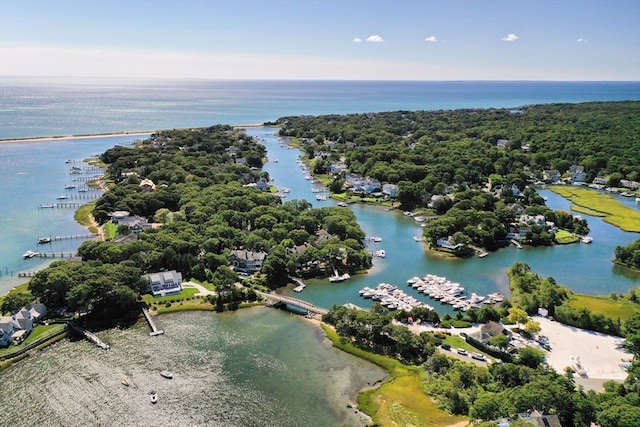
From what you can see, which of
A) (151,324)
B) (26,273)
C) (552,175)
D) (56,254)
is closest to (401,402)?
(151,324)

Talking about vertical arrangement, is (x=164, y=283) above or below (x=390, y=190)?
below

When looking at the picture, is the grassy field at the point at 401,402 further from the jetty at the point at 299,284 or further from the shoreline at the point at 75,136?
the shoreline at the point at 75,136

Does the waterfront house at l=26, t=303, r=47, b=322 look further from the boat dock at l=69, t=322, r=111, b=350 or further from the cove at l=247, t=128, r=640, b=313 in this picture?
the cove at l=247, t=128, r=640, b=313

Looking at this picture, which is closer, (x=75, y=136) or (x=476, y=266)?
(x=476, y=266)

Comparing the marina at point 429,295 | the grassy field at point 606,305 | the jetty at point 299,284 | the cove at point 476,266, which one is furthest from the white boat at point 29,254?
the grassy field at point 606,305

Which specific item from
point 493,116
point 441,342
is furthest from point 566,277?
point 493,116

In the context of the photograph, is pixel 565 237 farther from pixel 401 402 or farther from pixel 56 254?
pixel 56 254
